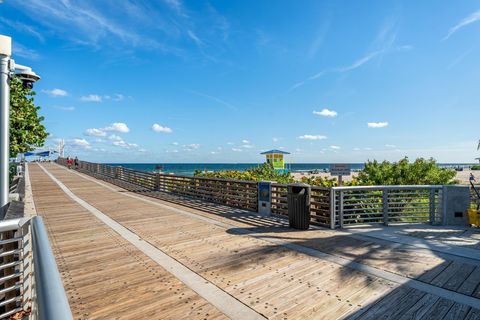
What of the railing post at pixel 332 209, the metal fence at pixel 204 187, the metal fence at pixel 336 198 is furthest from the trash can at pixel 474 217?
the metal fence at pixel 204 187

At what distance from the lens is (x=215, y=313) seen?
126 inches

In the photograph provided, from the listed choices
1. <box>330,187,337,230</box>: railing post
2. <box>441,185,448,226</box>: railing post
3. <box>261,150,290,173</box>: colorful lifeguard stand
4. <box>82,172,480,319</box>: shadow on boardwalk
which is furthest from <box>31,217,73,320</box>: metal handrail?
<box>261,150,290,173</box>: colorful lifeguard stand

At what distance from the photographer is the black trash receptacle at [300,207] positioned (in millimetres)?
6910

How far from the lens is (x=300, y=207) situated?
22.9ft

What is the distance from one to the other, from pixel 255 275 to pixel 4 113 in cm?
426

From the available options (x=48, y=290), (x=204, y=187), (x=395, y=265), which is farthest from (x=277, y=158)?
(x=48, y=290)

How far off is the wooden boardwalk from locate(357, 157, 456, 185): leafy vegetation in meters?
7.11

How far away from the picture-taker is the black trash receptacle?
6.91 m

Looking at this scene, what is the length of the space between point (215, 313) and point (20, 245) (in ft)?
7.57

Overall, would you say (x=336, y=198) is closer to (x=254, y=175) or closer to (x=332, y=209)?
(x=332, y=209)

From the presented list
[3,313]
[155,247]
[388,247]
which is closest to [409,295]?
[388,247]

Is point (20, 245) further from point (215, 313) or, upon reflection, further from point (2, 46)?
point (2, 46)

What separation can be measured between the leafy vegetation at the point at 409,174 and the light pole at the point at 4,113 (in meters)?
12.2

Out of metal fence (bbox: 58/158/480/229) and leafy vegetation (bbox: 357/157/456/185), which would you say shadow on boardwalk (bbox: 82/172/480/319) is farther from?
leafy vegetation (bbox: 357/157/456/185)
